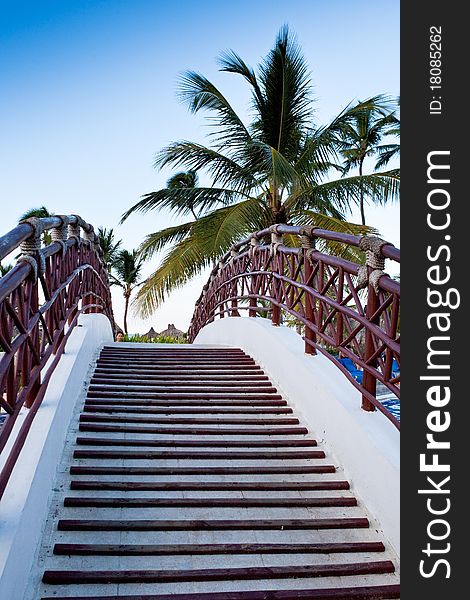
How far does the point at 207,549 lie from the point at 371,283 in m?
1.83

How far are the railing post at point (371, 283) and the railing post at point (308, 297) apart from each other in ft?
3.76

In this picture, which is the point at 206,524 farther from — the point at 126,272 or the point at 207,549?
the point at 126,272

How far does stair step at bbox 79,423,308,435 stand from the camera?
446cm

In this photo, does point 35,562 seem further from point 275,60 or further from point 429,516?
point 275,60

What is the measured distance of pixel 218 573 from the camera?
302 centimetres

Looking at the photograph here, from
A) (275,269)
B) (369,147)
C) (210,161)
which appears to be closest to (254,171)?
(210,161)

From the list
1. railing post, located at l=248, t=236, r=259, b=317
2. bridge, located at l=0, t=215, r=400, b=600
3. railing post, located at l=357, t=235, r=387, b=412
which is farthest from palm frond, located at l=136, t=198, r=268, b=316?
railing post, located at l=357, t=235, r=387, b=412

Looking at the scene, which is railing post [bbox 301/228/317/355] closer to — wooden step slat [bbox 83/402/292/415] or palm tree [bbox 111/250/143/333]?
wooden step slat [bbox 83/402/292/415]

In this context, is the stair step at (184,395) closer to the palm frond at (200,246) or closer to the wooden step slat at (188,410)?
the wooden step slat at (188,410)

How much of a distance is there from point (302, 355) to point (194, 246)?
7523 mm

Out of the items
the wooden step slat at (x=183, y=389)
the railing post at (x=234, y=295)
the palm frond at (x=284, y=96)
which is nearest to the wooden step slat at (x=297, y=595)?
the wooden step slat at (x=183, y=389)

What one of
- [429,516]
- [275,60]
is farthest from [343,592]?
[275,60]

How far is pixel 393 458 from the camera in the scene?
11.4ft

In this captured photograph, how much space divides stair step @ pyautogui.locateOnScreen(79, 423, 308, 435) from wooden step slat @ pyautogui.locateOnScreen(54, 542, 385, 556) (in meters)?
1.36
